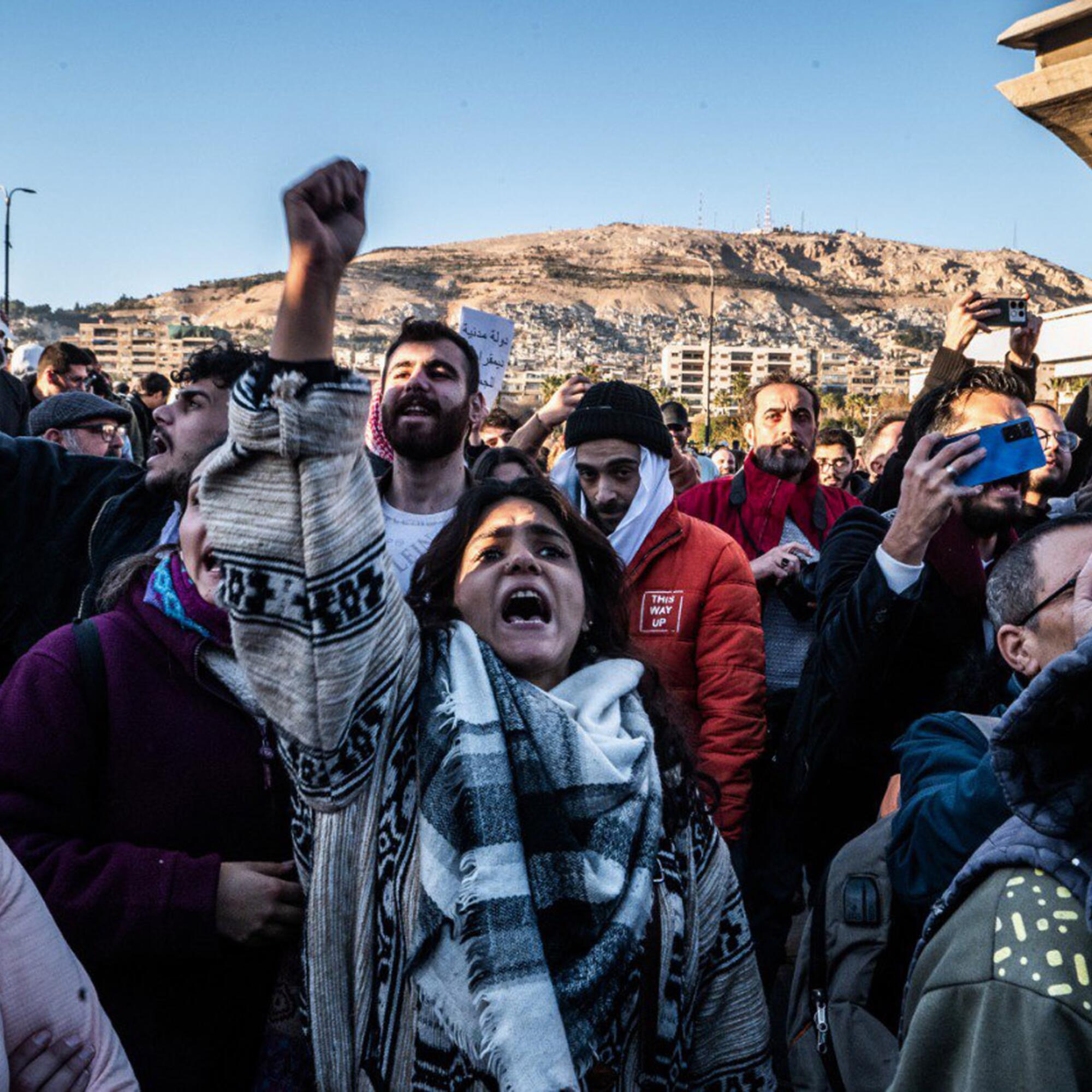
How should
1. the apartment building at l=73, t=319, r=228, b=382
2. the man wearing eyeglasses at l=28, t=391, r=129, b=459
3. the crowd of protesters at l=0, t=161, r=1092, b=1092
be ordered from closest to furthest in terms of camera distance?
the crowd of protesters at l=0, t=161, r=1092, b=1092 < the man wearing eyeglasses at l=28, t=391, r=129, b=459 < the apartment building at l=73, t=319, r=228, b=382

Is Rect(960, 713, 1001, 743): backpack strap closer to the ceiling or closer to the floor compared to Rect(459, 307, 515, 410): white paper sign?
closer to the floor

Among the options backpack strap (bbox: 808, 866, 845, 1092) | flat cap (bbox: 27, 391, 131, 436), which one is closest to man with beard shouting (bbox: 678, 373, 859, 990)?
backpack strap (bbox: 808, 866, 845, 1092)

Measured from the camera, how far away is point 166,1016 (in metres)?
1.86

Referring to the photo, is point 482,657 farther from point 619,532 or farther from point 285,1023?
point 619,532

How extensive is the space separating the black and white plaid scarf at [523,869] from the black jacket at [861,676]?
923mm

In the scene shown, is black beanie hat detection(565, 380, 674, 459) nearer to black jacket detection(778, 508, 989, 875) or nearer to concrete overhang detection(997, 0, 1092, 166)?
black jacket detection(778, 508, 989, 875)

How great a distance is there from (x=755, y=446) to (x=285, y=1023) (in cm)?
310

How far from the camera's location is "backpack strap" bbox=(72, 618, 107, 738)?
1.87 metres

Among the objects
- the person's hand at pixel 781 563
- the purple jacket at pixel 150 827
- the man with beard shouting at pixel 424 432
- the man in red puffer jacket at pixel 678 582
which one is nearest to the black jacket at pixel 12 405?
the man with beard shouting at pixel 424 432

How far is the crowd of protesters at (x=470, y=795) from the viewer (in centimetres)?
146

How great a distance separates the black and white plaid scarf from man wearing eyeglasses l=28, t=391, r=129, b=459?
3.18m

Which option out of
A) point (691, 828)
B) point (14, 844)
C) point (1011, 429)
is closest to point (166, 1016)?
point (14, 844)

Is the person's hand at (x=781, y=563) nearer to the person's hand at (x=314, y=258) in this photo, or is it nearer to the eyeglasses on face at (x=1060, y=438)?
the eyeglasses on face at (x=1060, y=438)

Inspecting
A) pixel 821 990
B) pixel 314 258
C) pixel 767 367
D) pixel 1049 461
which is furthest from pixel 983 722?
pixel 767 367
